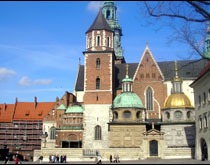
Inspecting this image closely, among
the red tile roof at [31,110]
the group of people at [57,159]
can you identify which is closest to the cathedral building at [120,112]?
the group of people at [57,159]

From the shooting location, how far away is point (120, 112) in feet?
146

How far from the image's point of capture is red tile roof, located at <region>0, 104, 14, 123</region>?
213 ft

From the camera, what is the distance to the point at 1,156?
4128cm

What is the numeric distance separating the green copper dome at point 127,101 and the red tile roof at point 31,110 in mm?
24775

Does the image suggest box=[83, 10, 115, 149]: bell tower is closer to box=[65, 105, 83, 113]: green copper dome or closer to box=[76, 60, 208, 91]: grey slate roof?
box=[65, 105, 83, 113]: green copper dome

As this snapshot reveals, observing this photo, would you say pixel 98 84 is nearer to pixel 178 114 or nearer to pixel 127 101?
pixel 127 101

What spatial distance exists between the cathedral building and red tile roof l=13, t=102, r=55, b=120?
11.3 meters

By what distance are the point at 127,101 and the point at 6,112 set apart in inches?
1266

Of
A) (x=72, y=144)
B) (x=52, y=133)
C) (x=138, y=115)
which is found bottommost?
(x=72, y=144)

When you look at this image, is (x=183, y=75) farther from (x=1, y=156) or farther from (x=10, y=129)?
(x=10, y=129)

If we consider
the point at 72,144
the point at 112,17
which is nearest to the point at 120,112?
the point at 72,144

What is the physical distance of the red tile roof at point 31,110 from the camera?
65.5 metres

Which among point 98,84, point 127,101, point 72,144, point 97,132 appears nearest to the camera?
Result: point 97,132

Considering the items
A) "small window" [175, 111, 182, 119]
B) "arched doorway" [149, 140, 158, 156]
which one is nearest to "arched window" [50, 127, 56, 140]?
"arched doorway" [149, 140, 158, 156]
